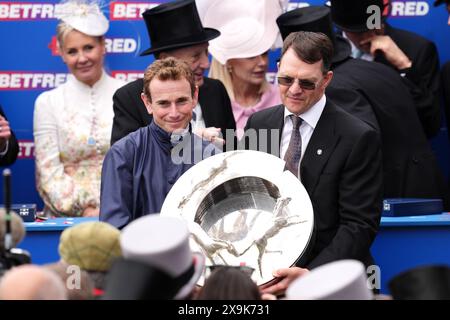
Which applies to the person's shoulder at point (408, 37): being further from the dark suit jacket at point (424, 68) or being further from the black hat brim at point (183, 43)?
the black hat brim at point (183, 43)

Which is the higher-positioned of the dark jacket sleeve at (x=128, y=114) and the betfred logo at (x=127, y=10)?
the betfred logo at (x=127, y=10)

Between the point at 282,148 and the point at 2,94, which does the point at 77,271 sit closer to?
the point at 282,148

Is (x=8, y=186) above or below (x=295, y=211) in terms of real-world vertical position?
above

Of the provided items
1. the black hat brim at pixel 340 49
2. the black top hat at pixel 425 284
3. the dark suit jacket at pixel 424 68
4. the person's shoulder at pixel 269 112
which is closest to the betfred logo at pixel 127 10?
the black hat brim at pixel 340 49

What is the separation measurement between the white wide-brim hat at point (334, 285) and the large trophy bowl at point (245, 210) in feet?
4.19

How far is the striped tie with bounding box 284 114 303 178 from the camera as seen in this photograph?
5875 millimetres

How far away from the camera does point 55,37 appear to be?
8227mm

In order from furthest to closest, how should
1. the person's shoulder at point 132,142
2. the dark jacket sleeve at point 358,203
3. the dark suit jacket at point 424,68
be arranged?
the dark suit jacket at point 424,68, the person's shoulder at point 132,142, the dark jacket sleeve at point 358,203

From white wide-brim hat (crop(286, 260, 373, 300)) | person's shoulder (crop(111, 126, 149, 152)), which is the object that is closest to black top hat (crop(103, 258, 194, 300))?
white wide-brim hat (crop(286, 260, 373, 300))

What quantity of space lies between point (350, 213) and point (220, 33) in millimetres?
2234

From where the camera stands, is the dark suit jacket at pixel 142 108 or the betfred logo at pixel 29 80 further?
the betfred logo at pixel 29 80

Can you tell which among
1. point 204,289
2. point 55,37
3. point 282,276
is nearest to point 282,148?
point 282,276

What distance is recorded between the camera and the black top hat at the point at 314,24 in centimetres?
704

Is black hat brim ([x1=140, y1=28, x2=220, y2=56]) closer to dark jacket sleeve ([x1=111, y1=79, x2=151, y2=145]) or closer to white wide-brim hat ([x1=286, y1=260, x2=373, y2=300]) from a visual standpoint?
dark jacket sleeve ([x1=111, y1=79, x2=151, y2=145])
